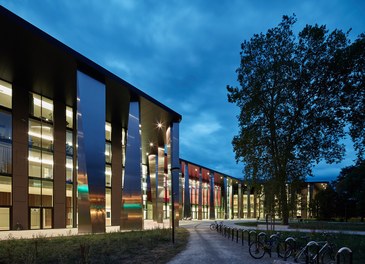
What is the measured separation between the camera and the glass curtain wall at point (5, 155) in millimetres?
29375

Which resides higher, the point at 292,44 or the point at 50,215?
the point at 292,44

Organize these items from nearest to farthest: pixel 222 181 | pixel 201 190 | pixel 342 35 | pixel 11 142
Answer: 1. pixel 11 142
2. pixel 342 35
3. pixel 201 190
4. pixel 222 181

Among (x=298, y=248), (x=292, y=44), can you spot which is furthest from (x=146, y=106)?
(x=298, y=248)

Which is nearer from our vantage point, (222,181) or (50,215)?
(50,215)

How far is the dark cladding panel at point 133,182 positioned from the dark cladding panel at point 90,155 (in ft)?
13.5

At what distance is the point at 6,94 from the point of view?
3058 cm

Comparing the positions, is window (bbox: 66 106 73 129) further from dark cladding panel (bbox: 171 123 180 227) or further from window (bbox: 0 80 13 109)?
dark cladding panel (bbox: 171 123 180 227)

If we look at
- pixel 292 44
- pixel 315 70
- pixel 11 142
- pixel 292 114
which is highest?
pixel 292 44

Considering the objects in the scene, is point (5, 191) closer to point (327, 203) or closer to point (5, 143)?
point (5, 143)

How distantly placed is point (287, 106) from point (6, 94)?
84.8 feet

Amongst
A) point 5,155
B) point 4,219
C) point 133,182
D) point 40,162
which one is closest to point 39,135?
point 40,162

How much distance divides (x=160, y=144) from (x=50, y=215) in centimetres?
2341

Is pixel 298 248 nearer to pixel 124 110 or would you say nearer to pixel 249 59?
pixel 249 59

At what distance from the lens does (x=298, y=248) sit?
13.3m
